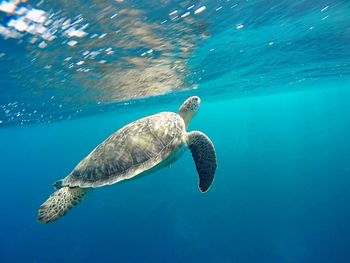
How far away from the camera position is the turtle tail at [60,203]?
4946 mm

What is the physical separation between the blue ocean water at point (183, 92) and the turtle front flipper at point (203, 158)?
4.46 metres

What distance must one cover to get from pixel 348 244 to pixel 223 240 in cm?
1022

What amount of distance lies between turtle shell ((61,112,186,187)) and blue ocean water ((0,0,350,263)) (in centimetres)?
402

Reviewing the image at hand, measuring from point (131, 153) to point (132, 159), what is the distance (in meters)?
0.15

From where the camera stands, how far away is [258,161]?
39062 millimetres

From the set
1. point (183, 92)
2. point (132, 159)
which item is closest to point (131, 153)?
point (132, 159)

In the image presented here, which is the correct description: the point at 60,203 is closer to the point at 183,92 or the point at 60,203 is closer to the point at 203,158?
the point at 203,158

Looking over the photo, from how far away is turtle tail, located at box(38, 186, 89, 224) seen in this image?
4.95 metres

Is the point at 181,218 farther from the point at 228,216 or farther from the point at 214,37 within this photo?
the point at 214,37

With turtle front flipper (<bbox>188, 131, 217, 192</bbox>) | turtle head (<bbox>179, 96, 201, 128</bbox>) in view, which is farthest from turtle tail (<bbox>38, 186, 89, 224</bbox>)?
turtle head (<bbox>179, 96, 201, 128</bbox>)

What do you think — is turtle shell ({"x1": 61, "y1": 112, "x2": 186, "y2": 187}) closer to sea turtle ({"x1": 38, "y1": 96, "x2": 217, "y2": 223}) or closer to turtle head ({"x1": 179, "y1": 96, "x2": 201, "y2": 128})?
sea turtle ({"x1": 38, "y1": 96, "x2": 217, "y2": 223})

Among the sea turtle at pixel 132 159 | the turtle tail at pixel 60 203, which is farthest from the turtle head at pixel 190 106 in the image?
the turtle tail at pixel 60 203

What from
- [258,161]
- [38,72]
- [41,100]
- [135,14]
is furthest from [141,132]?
[258,161]

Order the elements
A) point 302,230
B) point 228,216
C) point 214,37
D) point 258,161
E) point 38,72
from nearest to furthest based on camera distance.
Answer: point 214,37 < point 38,72 < point 302,230 < point 228,216 < point 258,161
